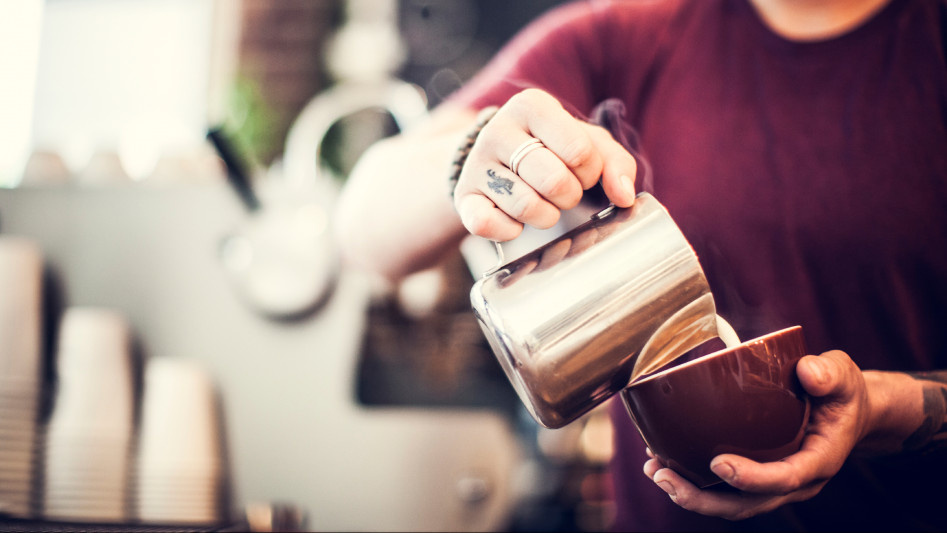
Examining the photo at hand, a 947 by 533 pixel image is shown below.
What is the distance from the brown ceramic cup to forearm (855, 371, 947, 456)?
83 mm

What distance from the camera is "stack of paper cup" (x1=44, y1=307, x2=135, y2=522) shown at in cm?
67

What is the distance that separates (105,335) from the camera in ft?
2.50

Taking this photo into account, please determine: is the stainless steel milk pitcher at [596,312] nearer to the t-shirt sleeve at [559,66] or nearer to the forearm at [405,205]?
the forearm at [405,205]

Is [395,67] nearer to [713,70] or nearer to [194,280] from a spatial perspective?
[194,280]

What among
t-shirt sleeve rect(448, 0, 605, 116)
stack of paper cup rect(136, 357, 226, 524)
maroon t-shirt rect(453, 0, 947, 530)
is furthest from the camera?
stack of paper cup rect(136, 357, 226, 524)

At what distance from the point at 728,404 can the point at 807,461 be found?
6cm

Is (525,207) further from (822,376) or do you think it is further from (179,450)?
(179,450)

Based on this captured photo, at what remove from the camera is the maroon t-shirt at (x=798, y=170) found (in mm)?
496

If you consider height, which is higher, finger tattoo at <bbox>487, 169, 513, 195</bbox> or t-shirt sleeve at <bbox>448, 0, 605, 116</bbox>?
t-shirt sleeve at <bbox>448, 0, 605, 116</bbox>

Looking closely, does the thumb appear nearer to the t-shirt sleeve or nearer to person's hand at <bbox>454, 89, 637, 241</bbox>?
person's hand at <bbox>454, 89, 637, 241</bbox>

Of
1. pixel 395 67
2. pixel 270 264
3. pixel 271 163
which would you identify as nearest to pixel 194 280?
pixel 270 264

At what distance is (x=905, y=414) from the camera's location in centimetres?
41

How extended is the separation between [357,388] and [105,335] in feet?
1.08

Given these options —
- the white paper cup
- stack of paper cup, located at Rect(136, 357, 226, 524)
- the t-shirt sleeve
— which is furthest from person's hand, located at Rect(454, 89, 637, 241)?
the white paper cup
